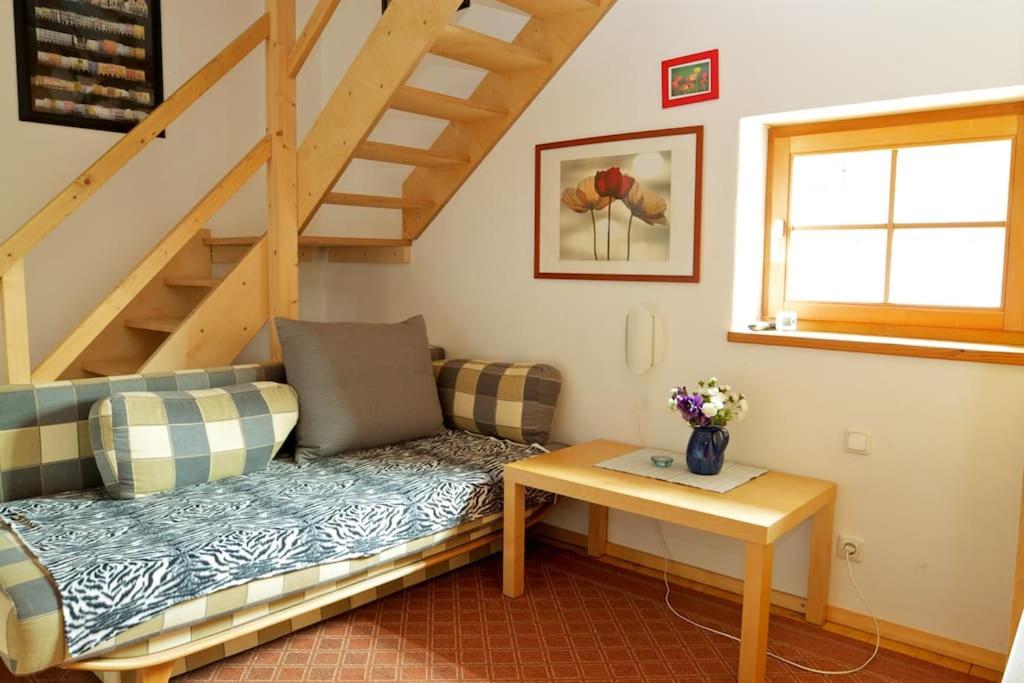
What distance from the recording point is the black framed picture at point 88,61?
319 centimetres

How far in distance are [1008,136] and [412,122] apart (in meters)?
2.38

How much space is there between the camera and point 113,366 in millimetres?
3299

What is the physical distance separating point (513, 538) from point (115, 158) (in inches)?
70.6

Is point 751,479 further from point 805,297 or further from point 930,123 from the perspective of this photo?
point 930,123

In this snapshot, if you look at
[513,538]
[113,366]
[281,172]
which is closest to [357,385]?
[513,538]

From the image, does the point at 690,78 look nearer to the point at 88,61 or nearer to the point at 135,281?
the point at 135,281

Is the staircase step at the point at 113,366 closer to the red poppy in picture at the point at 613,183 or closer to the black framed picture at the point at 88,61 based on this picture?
the black framed picture at the point at 88,61

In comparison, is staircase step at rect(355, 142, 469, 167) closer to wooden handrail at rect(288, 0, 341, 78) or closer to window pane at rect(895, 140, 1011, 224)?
wooden handrail at rect(288, 0, 341, 78)

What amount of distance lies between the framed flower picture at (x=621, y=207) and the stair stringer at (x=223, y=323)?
1.10 m

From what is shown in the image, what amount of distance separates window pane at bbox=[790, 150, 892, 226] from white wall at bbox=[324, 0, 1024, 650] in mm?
272

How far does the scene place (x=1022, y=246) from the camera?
2299mm

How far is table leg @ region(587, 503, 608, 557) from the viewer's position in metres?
3.05

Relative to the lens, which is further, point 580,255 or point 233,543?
point 580,255

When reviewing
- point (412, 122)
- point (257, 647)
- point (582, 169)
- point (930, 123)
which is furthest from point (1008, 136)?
point (257, 647)
